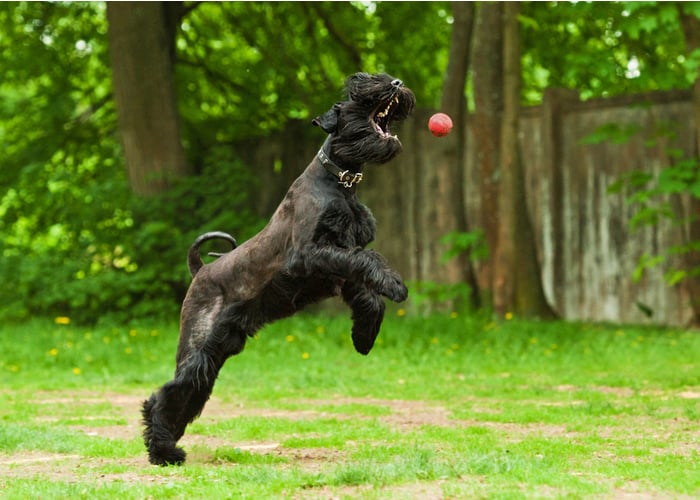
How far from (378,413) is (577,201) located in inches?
238

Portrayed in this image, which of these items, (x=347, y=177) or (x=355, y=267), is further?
(x=347, y=177)

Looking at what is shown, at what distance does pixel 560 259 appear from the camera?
14.1 m

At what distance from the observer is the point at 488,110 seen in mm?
13773

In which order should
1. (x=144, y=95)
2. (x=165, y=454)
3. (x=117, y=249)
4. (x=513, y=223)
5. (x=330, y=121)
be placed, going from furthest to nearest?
(x=144, y=95)
(x=117, y=249)
(x=513, y=223)
(x=165, y=454)
(x=330, y=121)

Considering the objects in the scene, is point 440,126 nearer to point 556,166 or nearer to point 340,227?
point 340,227

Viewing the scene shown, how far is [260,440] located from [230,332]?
4.44 feet

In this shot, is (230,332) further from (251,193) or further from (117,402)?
(251,193)

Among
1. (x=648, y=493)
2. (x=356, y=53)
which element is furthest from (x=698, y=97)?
(x=648, y=493)

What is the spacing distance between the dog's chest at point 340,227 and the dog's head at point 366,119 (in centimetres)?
30

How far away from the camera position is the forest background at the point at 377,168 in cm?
1316

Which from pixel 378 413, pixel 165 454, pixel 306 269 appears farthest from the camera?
pixel 378 413

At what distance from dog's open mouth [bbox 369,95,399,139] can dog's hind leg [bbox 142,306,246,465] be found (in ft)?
4.82

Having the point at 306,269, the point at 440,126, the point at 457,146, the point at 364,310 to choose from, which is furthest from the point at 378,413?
the point at 457,146

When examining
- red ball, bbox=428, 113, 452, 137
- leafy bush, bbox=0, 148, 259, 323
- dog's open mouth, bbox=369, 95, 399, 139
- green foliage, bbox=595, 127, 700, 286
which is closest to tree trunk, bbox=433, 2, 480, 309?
green foliage, bbox=595, 127, 700, 286
